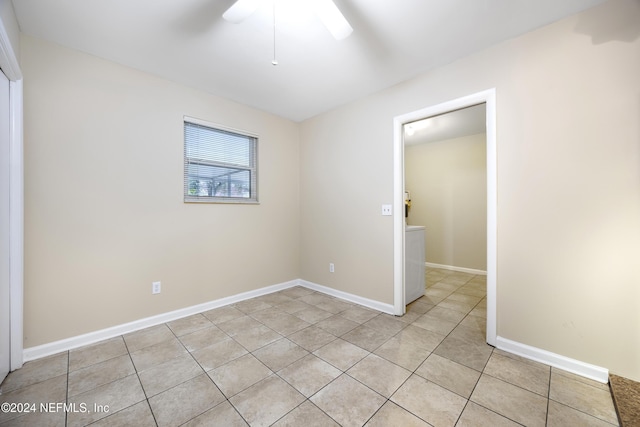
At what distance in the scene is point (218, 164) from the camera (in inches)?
119

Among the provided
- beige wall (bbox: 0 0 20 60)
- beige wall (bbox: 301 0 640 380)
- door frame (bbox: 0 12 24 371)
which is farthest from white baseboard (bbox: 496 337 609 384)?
beige wall (bbox: 0 0 20 60)

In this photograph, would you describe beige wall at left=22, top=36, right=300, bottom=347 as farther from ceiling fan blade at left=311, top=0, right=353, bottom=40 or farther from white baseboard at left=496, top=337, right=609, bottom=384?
white baseboard at left=496, top=337, right=609, bottom=384

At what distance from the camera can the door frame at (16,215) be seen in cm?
172

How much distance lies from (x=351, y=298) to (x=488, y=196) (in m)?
1.89

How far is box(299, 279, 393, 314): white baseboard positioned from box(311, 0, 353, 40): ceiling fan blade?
2.55 metres

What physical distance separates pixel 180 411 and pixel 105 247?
1.61m

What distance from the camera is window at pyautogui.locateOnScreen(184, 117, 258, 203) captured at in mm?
2787

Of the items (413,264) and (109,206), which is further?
(413,264)

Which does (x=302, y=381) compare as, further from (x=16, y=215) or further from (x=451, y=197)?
(x=451, y=197)

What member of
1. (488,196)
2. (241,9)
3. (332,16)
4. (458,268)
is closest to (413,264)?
(488,196)

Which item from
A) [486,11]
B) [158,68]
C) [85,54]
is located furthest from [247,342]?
[486,11]

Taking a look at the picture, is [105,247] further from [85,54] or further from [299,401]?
[299,401]

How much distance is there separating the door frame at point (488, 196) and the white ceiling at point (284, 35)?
15.7 inches

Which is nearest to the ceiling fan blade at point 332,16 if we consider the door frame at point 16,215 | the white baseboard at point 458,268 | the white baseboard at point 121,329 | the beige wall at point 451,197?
the door frame at point 16,215
